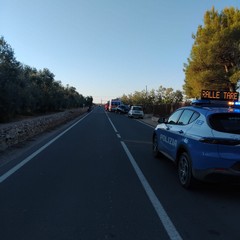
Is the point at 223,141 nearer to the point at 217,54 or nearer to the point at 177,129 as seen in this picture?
the point at 177,129

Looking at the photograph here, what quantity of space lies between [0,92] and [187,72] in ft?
73.5

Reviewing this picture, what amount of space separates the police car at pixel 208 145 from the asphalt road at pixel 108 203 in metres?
0.44

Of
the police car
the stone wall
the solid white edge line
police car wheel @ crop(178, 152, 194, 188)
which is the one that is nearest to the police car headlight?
the police car

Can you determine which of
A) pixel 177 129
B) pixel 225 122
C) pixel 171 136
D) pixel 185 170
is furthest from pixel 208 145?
pixel 171 136

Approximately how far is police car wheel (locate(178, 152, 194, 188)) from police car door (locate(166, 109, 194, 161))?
1.35ft

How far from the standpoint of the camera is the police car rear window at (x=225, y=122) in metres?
7.17

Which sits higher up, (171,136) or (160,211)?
(171,136)

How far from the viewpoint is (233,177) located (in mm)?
6879

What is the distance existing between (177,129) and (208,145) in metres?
1.90

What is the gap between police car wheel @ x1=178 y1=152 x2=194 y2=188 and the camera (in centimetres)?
756

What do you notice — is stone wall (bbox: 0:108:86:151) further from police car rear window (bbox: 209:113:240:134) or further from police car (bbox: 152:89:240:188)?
police car rear window (bbox: 209:113:240:134)

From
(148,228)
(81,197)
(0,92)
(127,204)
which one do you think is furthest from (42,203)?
(0,92)

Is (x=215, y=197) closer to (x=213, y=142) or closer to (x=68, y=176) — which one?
(x=213, y=142)

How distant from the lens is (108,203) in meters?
6.45
